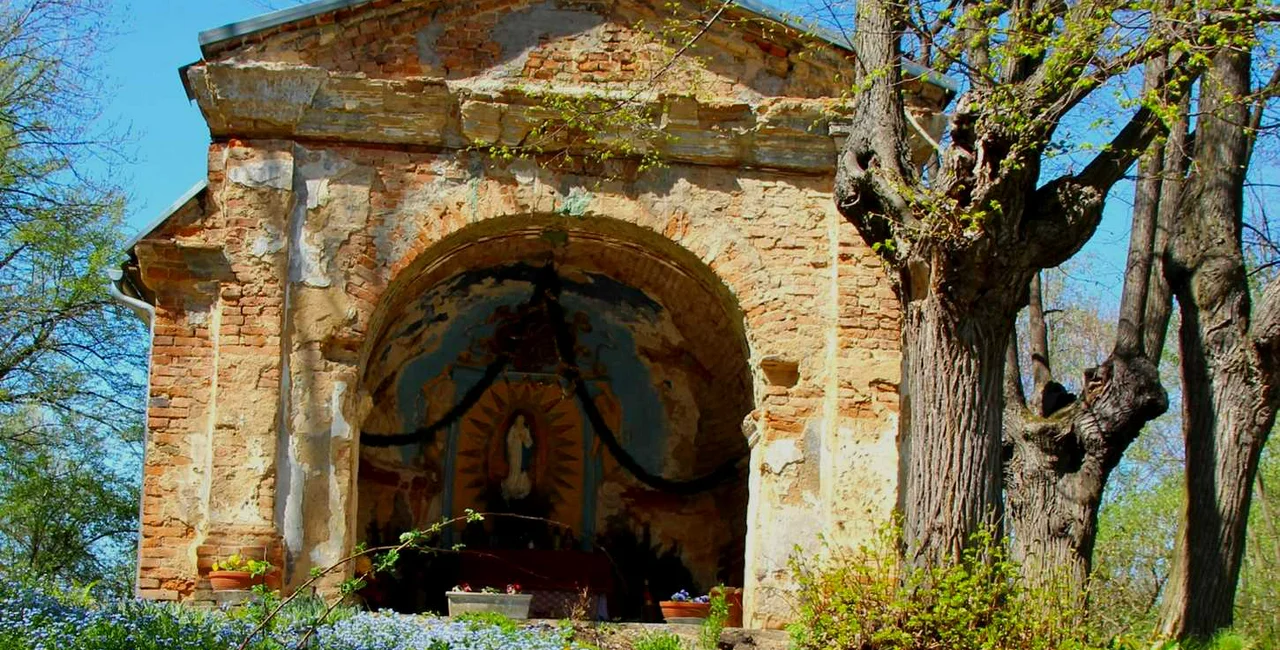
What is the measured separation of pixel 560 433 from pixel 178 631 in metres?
6.68

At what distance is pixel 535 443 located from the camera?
1363 cm

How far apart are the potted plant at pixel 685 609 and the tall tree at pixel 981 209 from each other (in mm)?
2589

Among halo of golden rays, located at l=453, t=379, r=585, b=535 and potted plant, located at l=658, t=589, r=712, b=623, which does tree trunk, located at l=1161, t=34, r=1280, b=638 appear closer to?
potted plant, located at l=658, t=589, r=712, b=623

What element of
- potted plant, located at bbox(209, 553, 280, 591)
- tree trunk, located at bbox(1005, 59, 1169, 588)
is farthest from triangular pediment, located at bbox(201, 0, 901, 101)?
potted plant, located at bbox(209, 553, 280, 591)

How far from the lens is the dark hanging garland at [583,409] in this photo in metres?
13.1

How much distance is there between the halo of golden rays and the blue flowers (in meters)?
4.69

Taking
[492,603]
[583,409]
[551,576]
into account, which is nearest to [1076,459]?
[492,603]

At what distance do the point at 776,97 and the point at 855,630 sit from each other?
4.27m

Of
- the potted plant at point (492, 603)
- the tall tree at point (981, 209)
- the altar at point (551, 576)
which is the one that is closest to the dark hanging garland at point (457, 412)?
the altar at point (551, 576)

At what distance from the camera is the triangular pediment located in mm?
10570

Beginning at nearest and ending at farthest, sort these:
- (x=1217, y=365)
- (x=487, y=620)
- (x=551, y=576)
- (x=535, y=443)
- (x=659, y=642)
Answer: (x=659, y=642) → (x=487, y=620) → (x=1217, y=365) → (x=551, y=576) → (x=535, y=443)

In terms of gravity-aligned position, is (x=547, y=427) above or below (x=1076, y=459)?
above

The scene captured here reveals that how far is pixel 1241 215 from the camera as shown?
1038 centimetres

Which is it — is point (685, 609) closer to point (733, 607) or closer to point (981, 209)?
point (733, 607)
